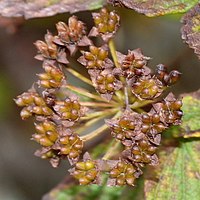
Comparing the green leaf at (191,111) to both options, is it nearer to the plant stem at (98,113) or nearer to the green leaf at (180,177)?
the green leaf at (180,177)

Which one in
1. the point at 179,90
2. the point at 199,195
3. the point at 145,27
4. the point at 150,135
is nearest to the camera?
the point at 150,135

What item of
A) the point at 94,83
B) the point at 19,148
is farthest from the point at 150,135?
the point at 19,148

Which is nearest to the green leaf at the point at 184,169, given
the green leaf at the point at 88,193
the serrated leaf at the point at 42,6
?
the green leaf at the point at 88,193

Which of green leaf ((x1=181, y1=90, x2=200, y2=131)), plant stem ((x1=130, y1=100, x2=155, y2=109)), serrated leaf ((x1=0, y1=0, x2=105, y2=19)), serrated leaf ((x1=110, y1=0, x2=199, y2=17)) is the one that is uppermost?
serrated leaf ((x1=110, y1=0, x2=199, y2=17))

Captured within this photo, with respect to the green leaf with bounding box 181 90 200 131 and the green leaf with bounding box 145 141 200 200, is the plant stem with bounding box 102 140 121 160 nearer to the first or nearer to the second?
the green leaf with bounding box 145 141 200 200

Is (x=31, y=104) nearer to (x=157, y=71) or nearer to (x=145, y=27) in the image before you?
(x=157, y=71)

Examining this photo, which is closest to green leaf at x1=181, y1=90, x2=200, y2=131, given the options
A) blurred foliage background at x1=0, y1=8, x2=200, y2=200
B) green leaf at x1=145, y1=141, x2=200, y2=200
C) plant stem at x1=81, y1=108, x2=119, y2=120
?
green leaf at x1=145, y1=141, x2=200, y2=200

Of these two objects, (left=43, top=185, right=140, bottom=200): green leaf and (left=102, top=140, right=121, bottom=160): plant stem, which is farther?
(left=43, top=185, right=140, bottom=200): green leaf
